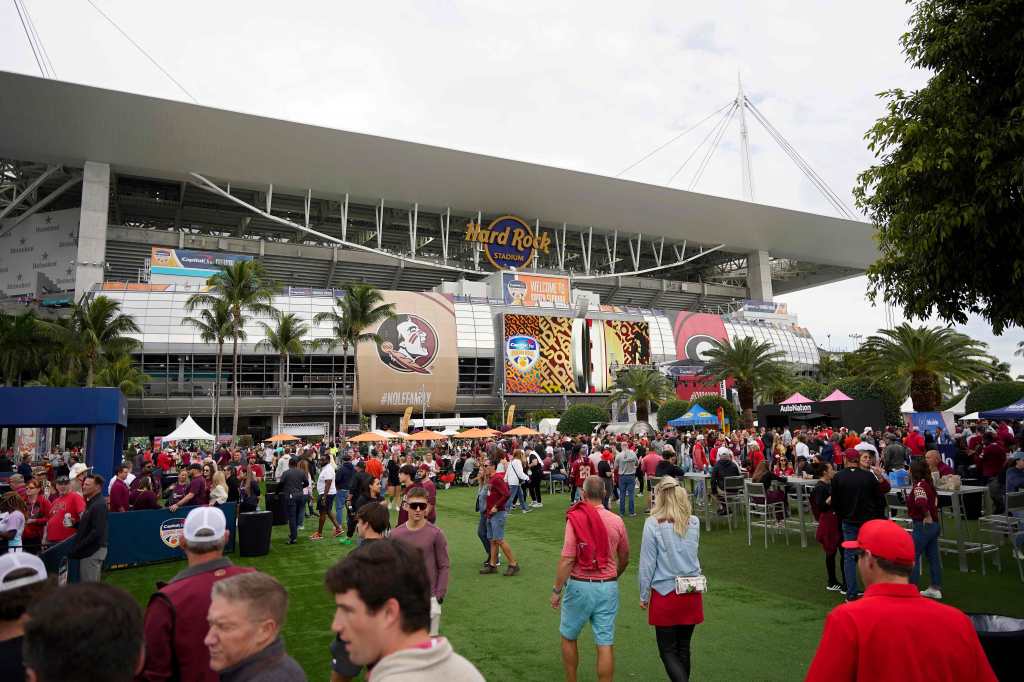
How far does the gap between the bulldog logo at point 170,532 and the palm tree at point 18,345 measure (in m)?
33.0

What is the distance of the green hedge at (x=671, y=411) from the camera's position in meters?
40.9

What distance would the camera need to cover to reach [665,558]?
4.87m

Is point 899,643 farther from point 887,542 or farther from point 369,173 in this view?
point 369,173

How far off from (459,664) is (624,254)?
87.5 m

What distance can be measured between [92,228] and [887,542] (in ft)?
205

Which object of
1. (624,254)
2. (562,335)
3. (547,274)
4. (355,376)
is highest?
(624,254)

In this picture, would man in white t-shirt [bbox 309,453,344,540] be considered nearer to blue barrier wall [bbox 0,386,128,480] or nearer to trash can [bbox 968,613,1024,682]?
blue barrier wall [bbox 0,386,128,480]

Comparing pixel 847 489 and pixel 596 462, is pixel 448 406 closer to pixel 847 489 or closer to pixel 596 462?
pixel 596 462

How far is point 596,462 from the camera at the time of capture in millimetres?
17359

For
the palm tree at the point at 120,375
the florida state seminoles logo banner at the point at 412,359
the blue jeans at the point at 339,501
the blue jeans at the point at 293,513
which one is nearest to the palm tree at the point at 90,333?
the palm tree at the point at 120,375

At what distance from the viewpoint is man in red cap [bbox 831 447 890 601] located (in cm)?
723

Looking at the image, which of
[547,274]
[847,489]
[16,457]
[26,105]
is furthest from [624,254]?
[847,489]

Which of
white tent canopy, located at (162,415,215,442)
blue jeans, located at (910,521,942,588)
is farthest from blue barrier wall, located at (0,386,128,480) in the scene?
blue jeans, located at (910,521,942,588)

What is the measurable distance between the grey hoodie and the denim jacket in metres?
3.16
